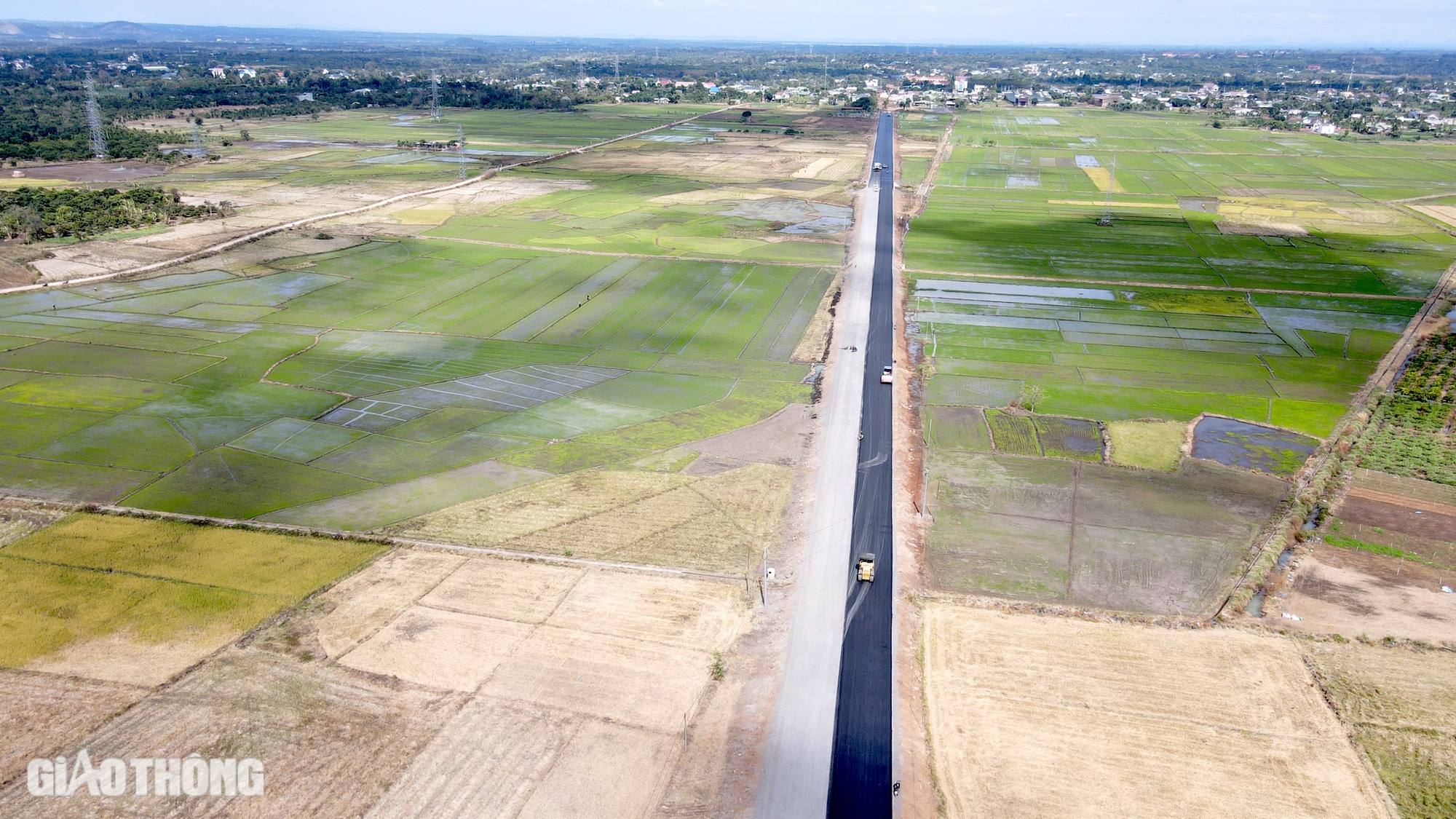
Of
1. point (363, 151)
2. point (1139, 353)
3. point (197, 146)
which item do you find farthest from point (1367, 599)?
point (197, 146)

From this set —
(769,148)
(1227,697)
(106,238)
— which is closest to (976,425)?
(1227,697)

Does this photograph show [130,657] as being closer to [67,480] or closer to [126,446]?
[67,480]

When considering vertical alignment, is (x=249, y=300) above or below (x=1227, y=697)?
above

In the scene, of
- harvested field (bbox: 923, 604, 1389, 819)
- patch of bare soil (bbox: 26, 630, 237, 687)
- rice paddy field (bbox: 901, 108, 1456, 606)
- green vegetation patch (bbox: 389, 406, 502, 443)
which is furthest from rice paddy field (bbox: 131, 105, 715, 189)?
harvested field (bbox: 923, 604, 1389, 819)

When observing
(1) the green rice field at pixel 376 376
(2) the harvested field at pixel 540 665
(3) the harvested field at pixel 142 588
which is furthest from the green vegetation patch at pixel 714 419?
(3) the harvested field at pixel 142 588

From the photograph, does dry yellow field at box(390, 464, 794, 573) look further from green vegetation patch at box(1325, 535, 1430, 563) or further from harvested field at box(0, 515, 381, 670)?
green vegetation patch at box(1325, 535, 1430, 563)

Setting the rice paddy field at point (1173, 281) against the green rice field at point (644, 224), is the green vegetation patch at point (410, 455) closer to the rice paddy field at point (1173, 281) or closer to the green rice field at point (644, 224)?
the rice paddy field at point (1173, 281)

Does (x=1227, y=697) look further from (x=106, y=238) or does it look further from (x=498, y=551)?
(x=106, y=238)
